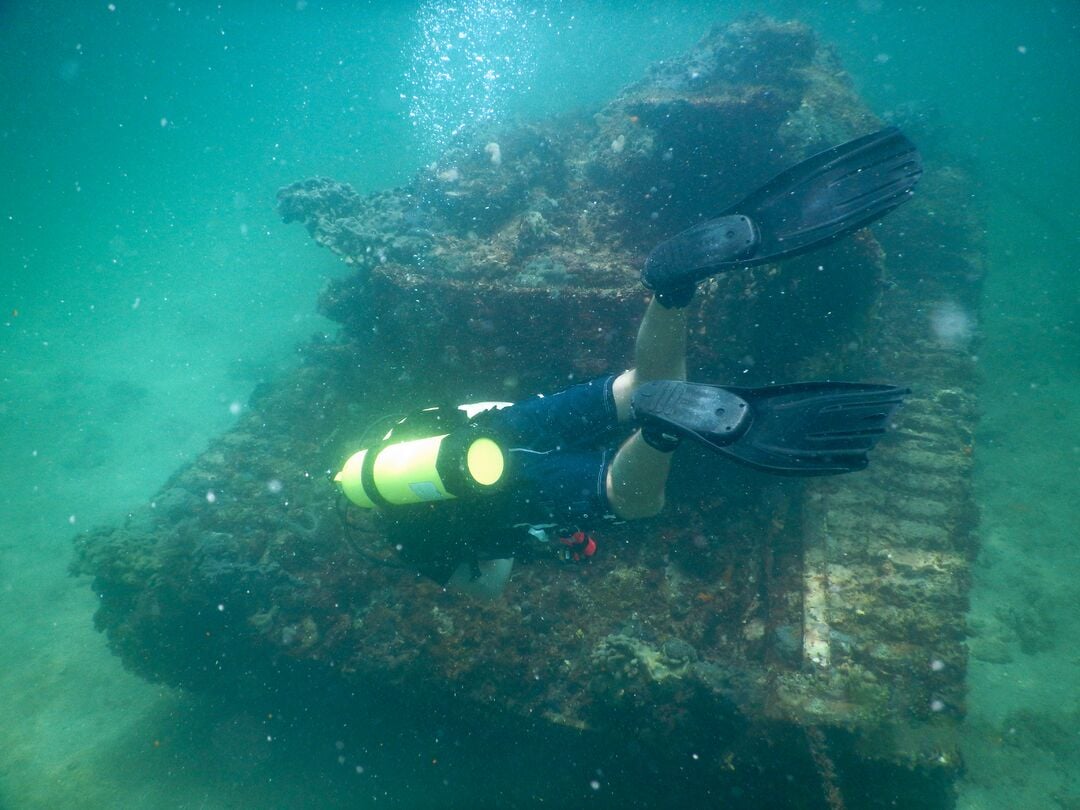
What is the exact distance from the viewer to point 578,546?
3990mm

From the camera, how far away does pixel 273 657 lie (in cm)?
593

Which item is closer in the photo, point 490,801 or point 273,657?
point 490,801

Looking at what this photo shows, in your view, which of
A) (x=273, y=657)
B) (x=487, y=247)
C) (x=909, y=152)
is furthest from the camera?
(x=487, y=247)

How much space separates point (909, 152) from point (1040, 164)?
3498 cm

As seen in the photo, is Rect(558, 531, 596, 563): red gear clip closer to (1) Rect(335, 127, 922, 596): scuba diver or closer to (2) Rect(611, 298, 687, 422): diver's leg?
(1) Rect(335, 127, 922, 596): scuba diver

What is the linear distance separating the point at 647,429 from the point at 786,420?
0.76m

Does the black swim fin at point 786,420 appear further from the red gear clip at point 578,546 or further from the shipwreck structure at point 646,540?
the shipwreck structure at point 646,540

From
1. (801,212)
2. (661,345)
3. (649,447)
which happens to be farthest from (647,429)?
(801,212)

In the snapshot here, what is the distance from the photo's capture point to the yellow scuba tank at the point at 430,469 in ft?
10.6

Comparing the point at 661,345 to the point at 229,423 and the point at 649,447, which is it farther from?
the point at 229,423

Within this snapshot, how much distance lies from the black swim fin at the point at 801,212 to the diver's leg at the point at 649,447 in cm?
24

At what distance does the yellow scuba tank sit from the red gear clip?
35.4 inches

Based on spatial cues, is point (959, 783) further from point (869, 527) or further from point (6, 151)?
point (6, 151)

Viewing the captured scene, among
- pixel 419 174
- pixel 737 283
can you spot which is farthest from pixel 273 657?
pixel 419 174
